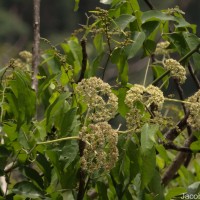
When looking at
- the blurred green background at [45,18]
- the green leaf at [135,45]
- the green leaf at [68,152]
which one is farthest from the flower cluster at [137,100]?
the blurred green background at [45,18]

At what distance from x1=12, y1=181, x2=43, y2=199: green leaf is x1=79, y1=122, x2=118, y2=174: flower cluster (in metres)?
0.22

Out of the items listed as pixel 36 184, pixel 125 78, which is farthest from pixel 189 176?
pixel 36 184

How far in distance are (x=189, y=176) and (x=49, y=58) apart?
557 mm

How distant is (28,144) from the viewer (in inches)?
77.9

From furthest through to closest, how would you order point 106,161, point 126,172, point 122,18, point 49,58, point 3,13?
point 3,13 < point 49,58 < point 122,18 < point 126,172 < point 106,161

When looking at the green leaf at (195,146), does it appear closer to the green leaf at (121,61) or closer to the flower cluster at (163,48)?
the green leaf at (121,61)

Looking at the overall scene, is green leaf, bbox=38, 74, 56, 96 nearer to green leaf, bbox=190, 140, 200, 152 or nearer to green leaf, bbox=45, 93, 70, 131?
green leaf, bbox=45, 93, 70, 131

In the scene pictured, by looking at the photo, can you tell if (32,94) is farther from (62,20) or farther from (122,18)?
(62,20)

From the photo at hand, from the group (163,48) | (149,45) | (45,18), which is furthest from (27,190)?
(45,18)

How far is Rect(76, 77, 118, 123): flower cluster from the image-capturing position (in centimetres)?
185

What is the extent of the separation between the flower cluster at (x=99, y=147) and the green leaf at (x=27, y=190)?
215 millimetres

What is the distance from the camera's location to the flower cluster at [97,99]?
6.08 feet

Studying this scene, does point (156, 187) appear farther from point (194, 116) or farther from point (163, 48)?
point (163, 48)

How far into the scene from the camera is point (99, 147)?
71.0 inches
